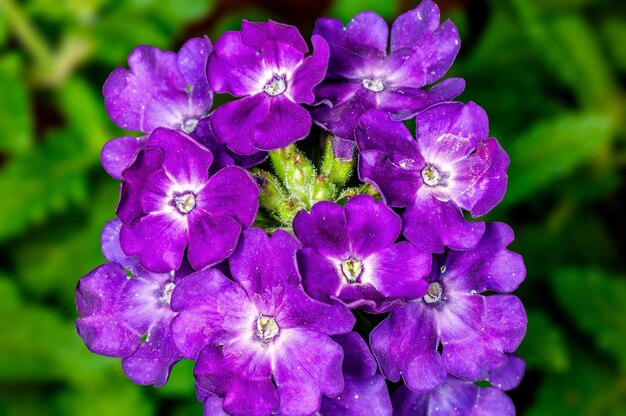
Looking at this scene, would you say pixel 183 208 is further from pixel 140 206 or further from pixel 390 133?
pixel 390 133

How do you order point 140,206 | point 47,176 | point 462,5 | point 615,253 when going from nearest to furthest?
point 140,206 < point 47,176 < point 615,253 < point 462,5

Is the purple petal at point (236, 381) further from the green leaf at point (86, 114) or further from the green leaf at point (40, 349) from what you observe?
the green leaf at point (86, 114)

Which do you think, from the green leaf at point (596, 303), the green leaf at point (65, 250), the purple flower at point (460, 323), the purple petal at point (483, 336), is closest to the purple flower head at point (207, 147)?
the purple flower at point (460, 323)

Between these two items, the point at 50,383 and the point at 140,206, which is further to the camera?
the point at 50,383

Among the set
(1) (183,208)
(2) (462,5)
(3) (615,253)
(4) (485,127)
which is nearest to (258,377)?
(1) (183,208)

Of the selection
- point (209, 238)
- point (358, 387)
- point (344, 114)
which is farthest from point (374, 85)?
point (358, 387)

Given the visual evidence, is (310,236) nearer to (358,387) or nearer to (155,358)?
(358,387)

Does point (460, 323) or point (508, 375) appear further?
point (508, 375)
